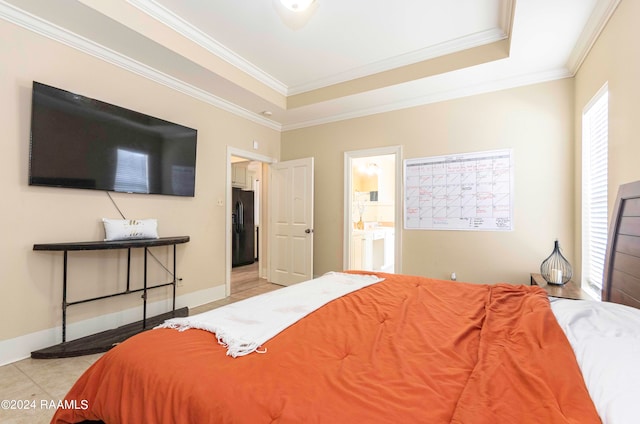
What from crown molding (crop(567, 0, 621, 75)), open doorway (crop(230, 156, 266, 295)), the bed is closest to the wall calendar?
crown molding (crop(567, 0, 621, 75))

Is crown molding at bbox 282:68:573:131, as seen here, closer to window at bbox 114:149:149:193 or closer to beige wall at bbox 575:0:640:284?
beige wall at bbox 575:0:640:284

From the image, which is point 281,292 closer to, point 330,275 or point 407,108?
point 330,275

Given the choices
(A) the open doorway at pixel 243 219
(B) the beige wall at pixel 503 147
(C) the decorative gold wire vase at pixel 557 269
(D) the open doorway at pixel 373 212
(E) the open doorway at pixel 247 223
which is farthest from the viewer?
(A) the open doorway at pixel 243 219

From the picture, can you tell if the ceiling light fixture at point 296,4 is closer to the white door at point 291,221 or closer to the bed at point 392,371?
the bed at point 392,371

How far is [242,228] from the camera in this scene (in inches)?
256

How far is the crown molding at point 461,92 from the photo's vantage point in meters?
3.14

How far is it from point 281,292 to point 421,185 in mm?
2692

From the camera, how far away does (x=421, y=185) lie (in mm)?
3812

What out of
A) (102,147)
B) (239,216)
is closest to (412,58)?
(102,147)

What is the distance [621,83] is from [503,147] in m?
1.45

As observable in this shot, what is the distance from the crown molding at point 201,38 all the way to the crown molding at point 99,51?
0.58 meters

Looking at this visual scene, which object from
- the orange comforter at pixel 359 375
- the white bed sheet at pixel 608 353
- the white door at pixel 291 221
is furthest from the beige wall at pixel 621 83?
the white door at pixel 291 221

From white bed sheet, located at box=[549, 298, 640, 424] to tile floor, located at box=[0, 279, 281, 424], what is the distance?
8.32 ft
